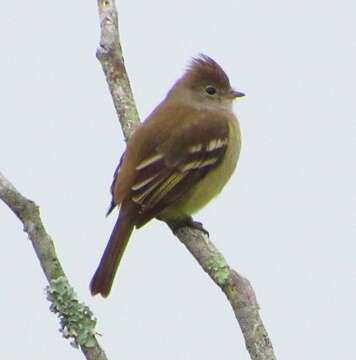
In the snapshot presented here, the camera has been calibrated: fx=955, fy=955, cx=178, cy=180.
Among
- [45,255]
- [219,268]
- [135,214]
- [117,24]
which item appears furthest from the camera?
[117,24]

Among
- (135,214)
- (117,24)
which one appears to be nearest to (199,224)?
(135,214)

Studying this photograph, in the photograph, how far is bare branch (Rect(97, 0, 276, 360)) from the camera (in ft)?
16.4

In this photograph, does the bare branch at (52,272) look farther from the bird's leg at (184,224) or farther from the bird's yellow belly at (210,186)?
the bird's yellow belly at (210,186)

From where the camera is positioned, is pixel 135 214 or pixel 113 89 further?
pixel 113 89

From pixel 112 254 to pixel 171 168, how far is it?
88 cm

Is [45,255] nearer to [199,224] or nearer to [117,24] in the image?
[199,224]

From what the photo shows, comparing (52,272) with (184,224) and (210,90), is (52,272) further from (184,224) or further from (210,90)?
(210,90)

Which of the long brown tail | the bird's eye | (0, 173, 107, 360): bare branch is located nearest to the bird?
the long brown tail

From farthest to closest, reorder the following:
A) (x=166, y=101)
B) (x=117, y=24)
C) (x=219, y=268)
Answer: (x=166, y=101)
(x=117, y=24)
(x=219, y=268)

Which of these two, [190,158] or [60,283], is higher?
[190,158]

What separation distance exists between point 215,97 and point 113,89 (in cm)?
117

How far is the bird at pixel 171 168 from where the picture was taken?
6691mm

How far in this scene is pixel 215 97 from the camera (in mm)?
8188

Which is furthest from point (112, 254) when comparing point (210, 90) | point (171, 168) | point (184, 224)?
point (210, 90)
